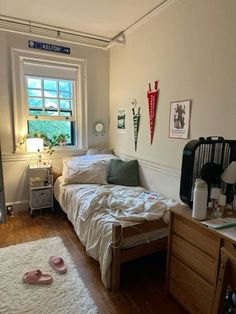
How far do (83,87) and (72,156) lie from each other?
44.5 inches

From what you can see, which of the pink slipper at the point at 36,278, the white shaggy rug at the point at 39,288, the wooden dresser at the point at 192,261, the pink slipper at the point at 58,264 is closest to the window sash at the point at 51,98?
the white shaggy rug at the point at 39,288

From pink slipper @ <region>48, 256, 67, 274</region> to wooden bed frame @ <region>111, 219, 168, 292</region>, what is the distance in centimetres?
50

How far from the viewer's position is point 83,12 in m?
2.63

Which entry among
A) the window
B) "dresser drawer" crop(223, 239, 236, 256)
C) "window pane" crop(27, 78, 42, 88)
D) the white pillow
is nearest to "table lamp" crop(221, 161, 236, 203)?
"dresser drawer" crop(223, 239, 236, 256)

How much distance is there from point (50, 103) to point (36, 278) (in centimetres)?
248

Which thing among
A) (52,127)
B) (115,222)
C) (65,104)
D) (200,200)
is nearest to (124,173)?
(115,222)

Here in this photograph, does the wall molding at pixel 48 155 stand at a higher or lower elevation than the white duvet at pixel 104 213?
higher

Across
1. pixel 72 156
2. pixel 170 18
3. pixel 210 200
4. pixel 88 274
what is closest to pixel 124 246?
pixel 88 274

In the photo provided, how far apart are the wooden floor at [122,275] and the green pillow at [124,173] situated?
33.9 inches

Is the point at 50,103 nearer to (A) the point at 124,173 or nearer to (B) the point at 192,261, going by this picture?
(A) the point at 124,173

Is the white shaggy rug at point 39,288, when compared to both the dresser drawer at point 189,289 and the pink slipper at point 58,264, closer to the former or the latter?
the pink slipper at point 58,264

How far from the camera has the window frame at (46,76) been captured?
121 inches

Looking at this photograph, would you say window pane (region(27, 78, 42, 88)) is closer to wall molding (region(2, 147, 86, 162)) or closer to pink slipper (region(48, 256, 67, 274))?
wall molding (region(2, 147, 86, 162))

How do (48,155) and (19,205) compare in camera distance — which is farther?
(48,155)
